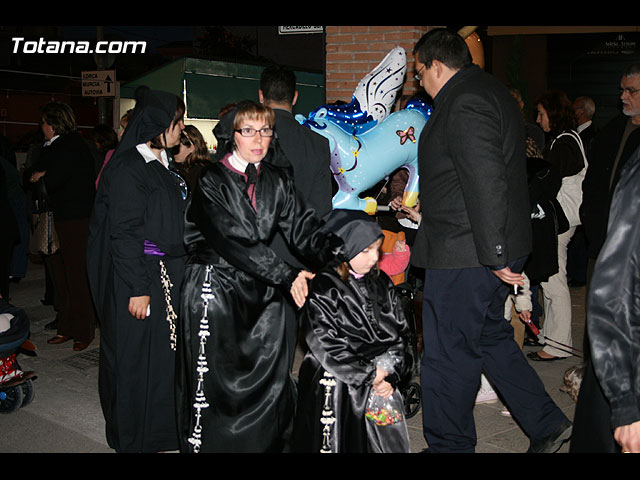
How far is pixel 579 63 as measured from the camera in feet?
45.1

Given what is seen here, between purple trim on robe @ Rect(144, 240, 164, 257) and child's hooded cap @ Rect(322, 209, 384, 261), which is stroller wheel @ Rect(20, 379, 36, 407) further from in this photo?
child's hooded cap @ Rect(322, 209, 384, 261)

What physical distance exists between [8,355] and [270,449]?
7.64 ft

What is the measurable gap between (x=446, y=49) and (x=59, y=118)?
13.5 feet

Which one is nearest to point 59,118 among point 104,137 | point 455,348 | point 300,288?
point 104,137

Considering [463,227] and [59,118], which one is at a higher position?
[59,118]

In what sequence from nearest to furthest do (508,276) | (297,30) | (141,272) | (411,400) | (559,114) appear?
(508,276) → (141,272) → (411,400) → (559,114) → (297,30)

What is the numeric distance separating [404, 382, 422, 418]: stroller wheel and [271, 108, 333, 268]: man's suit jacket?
45.7 inches

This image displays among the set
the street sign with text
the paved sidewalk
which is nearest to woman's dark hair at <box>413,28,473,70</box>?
the paved sidewalk

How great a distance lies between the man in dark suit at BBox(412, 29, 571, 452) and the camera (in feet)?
11.9

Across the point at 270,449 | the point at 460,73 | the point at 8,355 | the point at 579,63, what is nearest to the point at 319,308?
→ the point at 270,449

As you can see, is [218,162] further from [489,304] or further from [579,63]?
[579,63]

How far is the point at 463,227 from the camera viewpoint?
380 cm

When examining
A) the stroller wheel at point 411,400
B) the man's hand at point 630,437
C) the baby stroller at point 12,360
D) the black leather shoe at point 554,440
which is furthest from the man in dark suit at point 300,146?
the man's hand at point 630,437

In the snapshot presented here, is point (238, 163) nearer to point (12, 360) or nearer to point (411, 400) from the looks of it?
point (411, 400)
